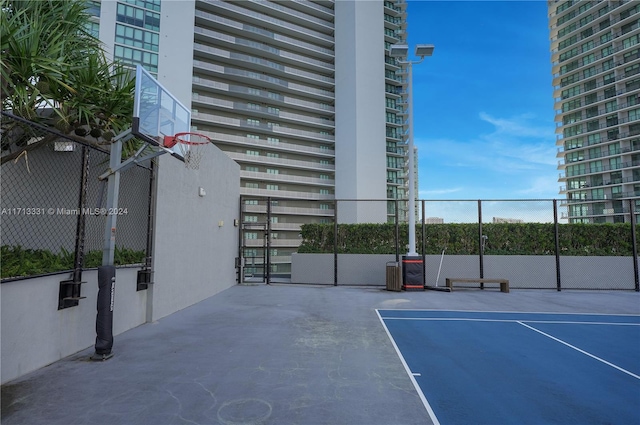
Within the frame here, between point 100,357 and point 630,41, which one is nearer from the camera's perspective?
point 100,357

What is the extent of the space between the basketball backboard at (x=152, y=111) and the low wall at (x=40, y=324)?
2.26 m

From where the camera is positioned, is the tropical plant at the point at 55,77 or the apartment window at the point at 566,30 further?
the apartment window at the point at 566,30

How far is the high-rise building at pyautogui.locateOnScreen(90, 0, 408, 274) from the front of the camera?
4169cm

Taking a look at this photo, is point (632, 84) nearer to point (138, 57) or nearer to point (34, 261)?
point (138, 57)

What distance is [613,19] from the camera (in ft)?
165

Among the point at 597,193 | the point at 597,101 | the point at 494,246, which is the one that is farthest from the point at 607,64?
the point at 494,246

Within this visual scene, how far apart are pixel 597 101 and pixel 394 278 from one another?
209ft

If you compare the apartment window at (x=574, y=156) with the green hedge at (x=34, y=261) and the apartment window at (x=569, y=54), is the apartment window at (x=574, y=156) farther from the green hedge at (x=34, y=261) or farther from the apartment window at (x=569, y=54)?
the green hedge at (x=34, y=261)

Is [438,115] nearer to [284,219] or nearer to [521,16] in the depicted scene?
[521,16]

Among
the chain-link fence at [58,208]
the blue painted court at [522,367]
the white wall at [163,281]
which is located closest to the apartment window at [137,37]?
the white wall at [163,281]

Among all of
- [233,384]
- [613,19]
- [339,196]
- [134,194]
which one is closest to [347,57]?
[339,196]

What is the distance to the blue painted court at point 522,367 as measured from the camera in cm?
309

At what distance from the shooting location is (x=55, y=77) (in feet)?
15.6

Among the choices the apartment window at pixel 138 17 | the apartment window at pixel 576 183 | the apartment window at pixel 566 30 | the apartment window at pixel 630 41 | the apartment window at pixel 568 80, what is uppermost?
the apartment window at pixel 566 30
